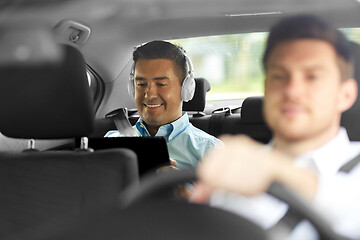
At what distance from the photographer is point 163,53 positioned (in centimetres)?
151

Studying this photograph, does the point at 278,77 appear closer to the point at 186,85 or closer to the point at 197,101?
the point at 186,85

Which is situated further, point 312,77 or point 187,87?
point 187,87

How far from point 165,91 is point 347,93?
77cm

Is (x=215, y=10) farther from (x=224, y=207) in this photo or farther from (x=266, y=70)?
(x=224, y=207)

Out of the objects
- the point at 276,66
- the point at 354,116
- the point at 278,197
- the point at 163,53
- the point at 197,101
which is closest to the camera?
the point at 278,197

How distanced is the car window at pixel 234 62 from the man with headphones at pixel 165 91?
130 millimetres

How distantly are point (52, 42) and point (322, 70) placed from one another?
30.5 inches

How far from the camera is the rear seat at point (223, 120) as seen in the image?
3.34 ft

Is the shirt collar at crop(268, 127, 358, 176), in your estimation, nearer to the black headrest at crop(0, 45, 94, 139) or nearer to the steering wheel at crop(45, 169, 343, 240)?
the steering wheel at crop(45, 169, 343, 240)

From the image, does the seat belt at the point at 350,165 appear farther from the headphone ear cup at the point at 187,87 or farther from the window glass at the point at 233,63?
the headphone ear cup at the point at 187,87

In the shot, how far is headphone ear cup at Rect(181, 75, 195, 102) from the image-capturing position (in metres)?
1.59

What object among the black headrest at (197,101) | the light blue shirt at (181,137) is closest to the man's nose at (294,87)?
the light blue shirt at (181,137)

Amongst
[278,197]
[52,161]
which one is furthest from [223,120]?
[278,197]

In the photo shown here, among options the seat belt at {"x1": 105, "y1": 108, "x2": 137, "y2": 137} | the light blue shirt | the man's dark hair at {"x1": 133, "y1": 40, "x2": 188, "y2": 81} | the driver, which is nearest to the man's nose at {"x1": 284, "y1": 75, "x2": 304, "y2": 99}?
the driver
